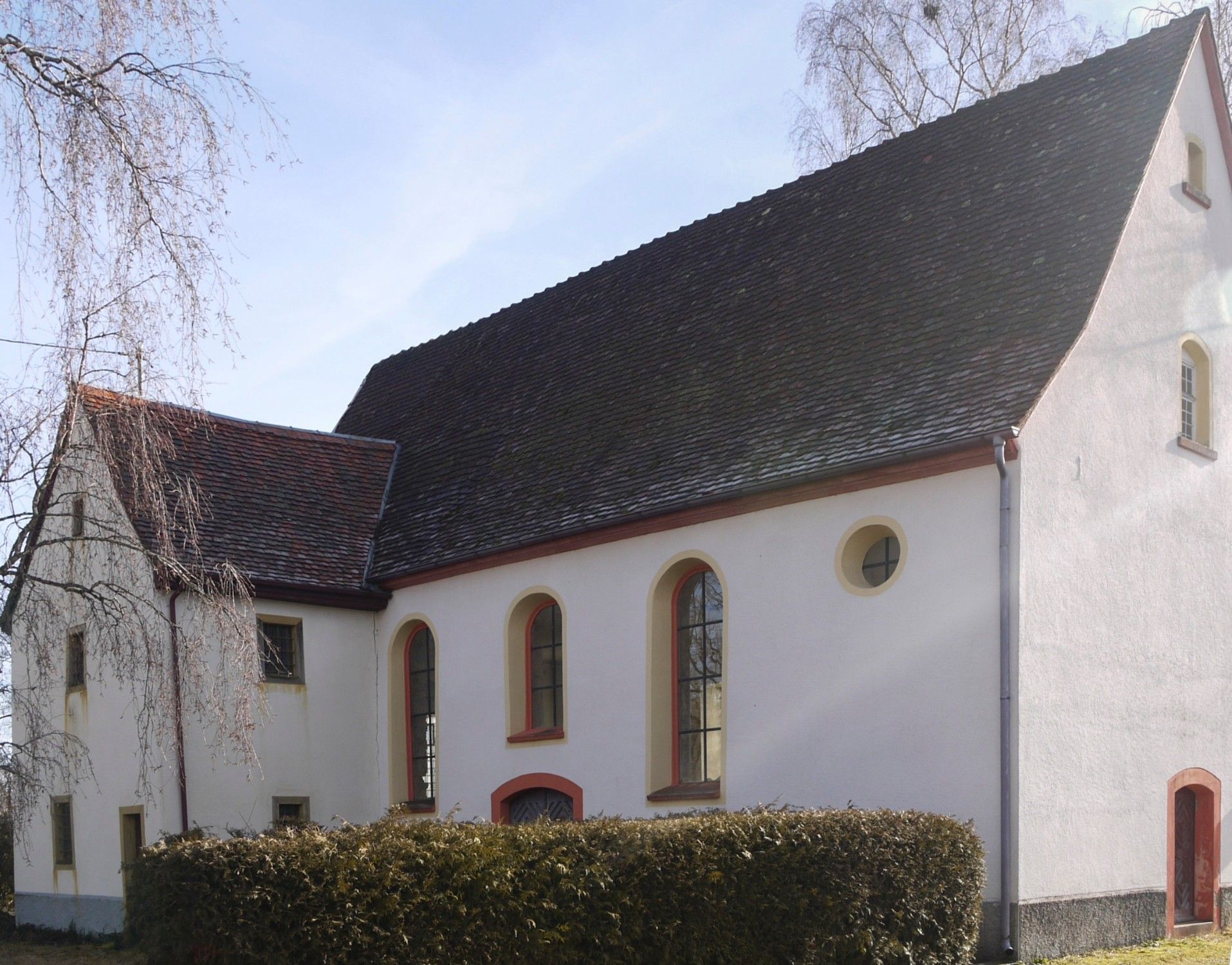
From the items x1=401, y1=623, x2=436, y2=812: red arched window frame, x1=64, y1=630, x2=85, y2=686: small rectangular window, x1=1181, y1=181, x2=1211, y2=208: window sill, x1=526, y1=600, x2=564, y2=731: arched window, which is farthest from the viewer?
x1=64, y1=630, x2=85, y2=686: small rectangular window

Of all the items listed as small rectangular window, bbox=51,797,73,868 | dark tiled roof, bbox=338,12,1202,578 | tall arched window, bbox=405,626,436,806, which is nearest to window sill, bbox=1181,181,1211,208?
dark tiled roof, bbox=338,12,1202,578

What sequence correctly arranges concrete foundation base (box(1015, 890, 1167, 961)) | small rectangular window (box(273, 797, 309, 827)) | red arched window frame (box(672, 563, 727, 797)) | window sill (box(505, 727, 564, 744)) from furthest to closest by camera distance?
small rectangular window (box(273, 797, 309, 827)) < window sill (box(505, 727, 564, 744)) < red arched window frame (box(672, 563, 727, 797)) < concrete foundation base (box(1015, 890, 1167, 961))

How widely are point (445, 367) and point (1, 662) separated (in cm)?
1050

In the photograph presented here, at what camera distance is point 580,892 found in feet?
34.5

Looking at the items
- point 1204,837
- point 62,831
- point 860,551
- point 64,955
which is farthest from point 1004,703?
point 62,831

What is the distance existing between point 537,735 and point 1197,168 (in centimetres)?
1057

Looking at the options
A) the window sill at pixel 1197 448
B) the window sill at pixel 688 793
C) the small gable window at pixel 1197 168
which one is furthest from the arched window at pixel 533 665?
the small gable window at pixel 1197 168

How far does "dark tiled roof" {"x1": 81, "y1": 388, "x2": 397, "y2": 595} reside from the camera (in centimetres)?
2019

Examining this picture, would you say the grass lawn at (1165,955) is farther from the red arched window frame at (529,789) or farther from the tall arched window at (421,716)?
the tall arched window at (421,716)

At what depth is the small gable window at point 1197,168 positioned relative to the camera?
1659 cm

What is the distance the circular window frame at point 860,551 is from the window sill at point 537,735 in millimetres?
4958

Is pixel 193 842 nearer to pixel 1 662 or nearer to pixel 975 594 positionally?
pixel 975 594

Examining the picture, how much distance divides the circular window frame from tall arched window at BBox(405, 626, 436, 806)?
767 centimetres

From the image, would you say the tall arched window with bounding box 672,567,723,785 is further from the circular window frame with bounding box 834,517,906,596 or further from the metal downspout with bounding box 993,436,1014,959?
the metal downspout with bounding box 993,436,1014,959
